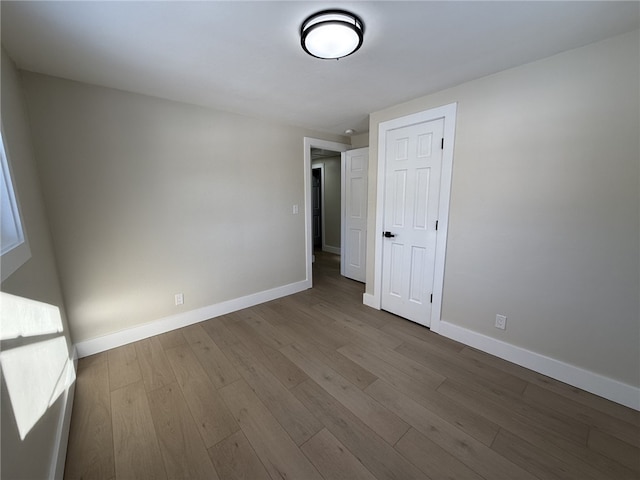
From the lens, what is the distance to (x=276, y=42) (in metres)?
1.56

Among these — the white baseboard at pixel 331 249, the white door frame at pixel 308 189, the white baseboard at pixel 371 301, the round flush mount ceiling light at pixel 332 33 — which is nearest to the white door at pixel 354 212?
the white door frame at pixel 308 189

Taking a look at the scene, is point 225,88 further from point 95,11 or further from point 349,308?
point 349,308

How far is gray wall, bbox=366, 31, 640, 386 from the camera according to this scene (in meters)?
1.60

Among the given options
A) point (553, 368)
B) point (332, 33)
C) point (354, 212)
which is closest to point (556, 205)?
point (553, 368)

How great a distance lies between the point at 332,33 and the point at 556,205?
1.91 metres

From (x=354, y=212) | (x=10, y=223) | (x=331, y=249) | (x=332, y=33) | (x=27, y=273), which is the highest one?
(x=332, y=33)

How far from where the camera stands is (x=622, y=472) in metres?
1.29

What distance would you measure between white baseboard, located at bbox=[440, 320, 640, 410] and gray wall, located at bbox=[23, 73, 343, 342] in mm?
2306

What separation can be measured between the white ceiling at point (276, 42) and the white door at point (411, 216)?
465mm

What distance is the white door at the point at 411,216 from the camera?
2473 millimetres

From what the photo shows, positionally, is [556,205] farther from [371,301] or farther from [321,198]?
[321,198]

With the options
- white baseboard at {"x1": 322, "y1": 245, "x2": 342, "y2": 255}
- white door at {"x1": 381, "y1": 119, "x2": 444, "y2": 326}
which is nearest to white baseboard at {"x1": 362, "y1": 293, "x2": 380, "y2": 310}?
white door at {"x1": 381, "y1": 119, "x2": 444, "y2": 326}

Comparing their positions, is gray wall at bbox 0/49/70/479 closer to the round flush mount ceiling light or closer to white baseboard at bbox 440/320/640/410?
the round flush mount ceiling light

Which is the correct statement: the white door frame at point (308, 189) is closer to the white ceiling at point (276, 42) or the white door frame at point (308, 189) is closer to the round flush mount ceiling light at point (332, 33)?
the white ceiling at point (276, 42)
